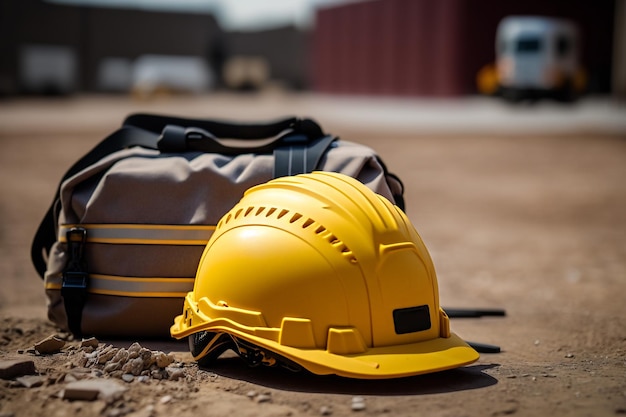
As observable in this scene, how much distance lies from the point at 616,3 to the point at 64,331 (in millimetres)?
29888

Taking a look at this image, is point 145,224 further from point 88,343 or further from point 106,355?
point 106,355

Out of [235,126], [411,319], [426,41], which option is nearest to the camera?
[411,319]

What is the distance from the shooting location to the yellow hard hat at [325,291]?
2.88m

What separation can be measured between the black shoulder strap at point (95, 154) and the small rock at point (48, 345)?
805mm

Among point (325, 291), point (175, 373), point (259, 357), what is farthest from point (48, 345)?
point (325, 291)

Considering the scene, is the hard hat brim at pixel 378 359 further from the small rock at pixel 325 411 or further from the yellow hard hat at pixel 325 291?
the small rock at pixel 325 411

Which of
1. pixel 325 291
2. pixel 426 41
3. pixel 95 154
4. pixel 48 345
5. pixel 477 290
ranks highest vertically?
pixel 426 41

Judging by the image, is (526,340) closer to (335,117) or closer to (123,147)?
(123,147)

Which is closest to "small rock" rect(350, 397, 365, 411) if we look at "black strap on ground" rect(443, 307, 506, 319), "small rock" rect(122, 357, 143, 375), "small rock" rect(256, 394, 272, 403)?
"small rock" rect(256, 394, 272, 403)

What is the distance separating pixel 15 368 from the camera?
2914mm

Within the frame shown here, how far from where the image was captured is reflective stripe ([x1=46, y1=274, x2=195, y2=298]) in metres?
3.70

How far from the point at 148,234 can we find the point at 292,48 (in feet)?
159

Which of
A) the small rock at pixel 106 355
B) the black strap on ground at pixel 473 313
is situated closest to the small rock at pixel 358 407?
the small rock at pixel 106 355

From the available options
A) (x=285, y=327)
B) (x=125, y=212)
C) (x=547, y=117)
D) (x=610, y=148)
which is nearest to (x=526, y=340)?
(x=285, y=327)
